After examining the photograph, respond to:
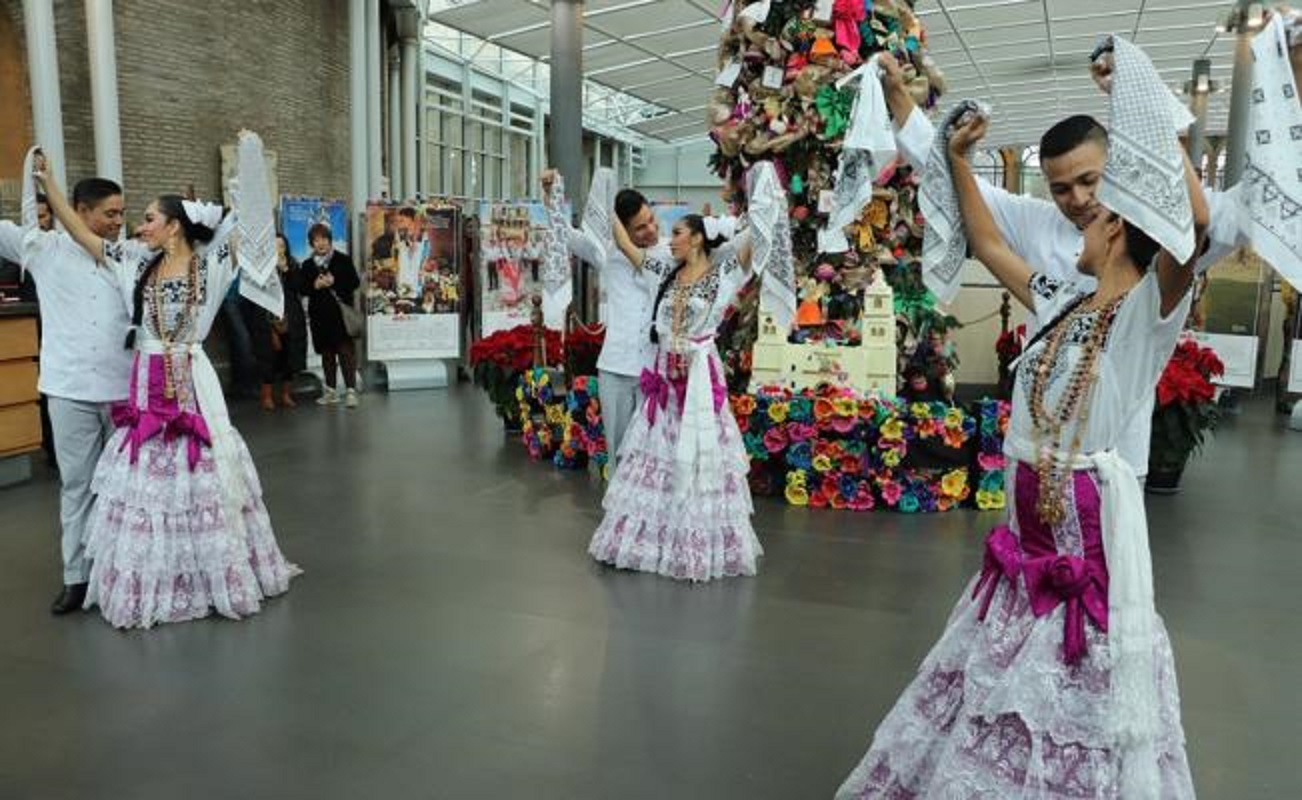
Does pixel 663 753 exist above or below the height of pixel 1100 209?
below

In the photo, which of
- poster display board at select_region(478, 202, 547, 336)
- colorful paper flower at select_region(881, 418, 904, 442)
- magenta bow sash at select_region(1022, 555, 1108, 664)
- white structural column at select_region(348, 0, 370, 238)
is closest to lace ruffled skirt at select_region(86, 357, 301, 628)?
magenta bow sash at select_region(1022, 555, 1108, 664)

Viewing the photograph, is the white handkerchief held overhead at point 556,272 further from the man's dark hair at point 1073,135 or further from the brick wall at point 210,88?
the brick wall at point 210,88

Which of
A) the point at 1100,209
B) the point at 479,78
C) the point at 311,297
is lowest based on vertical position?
the point at 311,297

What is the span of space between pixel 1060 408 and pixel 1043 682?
1.58 ft

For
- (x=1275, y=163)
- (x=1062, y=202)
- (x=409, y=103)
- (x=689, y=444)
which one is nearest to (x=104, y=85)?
(x=409, y=103)

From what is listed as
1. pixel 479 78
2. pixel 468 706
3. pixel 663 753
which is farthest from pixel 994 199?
pixel 479 78

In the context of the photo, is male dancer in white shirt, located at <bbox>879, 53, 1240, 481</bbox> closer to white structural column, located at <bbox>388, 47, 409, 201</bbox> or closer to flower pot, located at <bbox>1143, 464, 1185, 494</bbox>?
flower pot, located at <bbox>1143, 464, 1185, 494</bbox>

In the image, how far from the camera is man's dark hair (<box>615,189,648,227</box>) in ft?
14.9

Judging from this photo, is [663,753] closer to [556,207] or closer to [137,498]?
[137,498]

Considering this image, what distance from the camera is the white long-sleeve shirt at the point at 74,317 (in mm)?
3701

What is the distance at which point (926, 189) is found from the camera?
1.98 m

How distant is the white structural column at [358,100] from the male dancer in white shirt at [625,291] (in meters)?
7.17

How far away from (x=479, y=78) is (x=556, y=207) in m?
14.4

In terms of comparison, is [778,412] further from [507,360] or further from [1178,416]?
[507,360]
